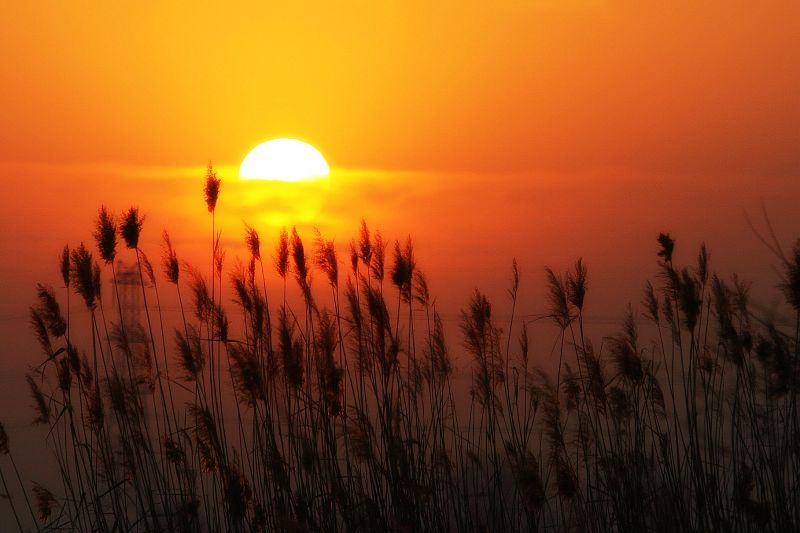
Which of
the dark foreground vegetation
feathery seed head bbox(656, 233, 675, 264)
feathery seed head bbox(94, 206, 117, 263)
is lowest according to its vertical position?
the dark foreground vegetation

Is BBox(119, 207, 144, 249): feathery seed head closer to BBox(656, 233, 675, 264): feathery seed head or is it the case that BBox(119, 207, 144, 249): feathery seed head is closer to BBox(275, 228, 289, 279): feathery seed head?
BBox(275, 228, 289, 279): feathery seed head

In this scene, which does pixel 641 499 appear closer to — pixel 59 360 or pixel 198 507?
pixel 198 507

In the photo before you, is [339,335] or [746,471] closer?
[746,471]

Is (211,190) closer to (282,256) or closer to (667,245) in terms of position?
(282,256)

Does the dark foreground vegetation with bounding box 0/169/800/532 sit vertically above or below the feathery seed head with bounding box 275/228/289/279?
below

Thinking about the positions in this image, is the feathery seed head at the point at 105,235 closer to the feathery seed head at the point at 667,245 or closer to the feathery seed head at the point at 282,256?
the feathery seed head at the point at 282,256

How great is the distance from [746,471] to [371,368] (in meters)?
1.32

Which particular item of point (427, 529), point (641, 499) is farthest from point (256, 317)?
point (641, 499)

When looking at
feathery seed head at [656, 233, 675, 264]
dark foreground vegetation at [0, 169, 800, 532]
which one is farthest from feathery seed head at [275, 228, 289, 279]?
feathery seed head at [656, 233, 675, 264]

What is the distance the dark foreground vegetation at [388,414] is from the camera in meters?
2.66

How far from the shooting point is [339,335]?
9.87ft

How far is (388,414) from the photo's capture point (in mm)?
2791

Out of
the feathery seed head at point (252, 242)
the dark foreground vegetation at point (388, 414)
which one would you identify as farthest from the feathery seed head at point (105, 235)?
the feathery seed head at point (252, 242)

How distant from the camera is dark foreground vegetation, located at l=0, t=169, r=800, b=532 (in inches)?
105
